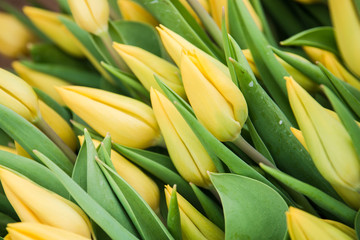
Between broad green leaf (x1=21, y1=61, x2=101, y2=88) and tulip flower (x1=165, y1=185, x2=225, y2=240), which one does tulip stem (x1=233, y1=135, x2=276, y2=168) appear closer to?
tulip flower (x1=165, y1=185, x2=225, y2=240)

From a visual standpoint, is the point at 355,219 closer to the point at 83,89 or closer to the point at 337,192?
the point at 337,192

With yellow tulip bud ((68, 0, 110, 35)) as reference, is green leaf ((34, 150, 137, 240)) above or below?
below

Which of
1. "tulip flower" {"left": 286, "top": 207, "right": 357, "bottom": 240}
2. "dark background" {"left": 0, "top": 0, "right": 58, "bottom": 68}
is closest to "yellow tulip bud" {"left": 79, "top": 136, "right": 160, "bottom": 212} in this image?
"tulip flower" {"left": 286, "top": 207, "right": 357, "bottom": 240}

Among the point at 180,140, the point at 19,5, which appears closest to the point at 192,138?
the point at 180,140

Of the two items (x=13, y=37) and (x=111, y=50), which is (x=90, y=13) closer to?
(x=111, y=50)

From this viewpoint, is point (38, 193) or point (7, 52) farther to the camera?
point (7, 52)

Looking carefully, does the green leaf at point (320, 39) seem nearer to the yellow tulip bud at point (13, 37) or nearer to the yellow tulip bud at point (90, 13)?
the yellow tulip bud at point (90, 13)

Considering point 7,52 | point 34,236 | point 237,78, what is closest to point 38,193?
point 34,236
